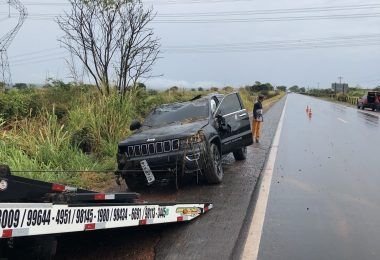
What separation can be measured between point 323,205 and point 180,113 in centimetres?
378

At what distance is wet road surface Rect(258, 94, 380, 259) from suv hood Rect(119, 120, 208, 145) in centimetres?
176

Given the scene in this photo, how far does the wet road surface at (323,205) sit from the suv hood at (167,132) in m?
1.76

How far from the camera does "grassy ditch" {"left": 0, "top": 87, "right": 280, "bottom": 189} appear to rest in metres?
10.0

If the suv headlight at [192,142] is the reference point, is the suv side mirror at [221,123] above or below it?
above

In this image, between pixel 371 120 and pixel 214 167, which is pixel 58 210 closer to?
pixel 214 167

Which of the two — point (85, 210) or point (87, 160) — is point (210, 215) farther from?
point (87, 160)

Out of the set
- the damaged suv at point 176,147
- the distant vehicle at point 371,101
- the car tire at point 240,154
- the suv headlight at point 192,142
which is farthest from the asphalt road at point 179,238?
the distant vehicle at point 371,101

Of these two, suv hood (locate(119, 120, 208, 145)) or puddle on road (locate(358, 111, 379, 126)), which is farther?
puddle on road (locate(358, 111, 379, 126))

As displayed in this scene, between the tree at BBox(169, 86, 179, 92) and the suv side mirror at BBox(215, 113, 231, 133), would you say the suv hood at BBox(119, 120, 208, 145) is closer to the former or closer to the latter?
the suv side mirror at BBox(215, 113, 231, 133)

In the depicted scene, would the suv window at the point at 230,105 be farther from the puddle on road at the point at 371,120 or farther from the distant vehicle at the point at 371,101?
the distant vehicle at the point at 371,101

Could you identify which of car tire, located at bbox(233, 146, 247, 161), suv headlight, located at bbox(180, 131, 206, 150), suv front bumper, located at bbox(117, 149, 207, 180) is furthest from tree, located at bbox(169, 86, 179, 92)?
suv front bumper, located at bbox(117, 149, 207, 180)

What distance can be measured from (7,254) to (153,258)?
1.77 meters

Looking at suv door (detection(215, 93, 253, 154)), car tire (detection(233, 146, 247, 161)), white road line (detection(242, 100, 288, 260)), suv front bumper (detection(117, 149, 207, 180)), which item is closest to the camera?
white road line (detection(242, 100, 288, 260))

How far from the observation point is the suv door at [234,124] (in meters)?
11.0
